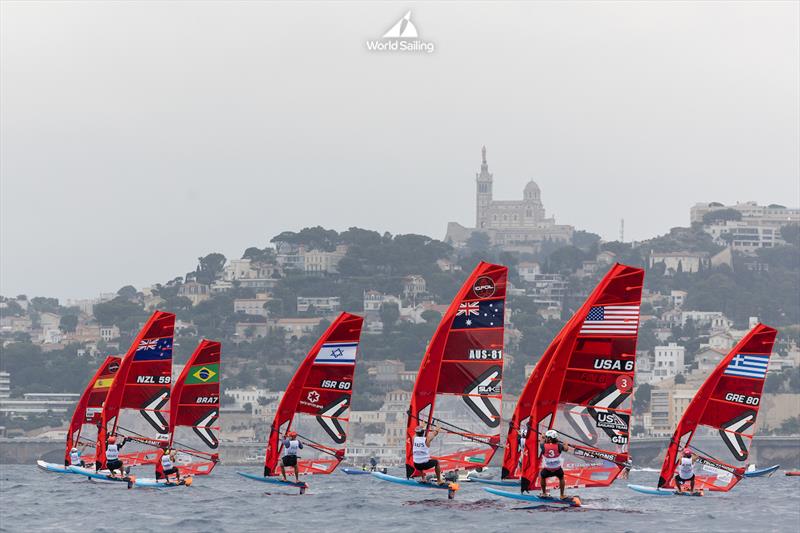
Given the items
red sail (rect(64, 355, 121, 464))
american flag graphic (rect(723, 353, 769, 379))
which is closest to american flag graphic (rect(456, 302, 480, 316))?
american flag graphic (rect(723, 353, 769, 379))

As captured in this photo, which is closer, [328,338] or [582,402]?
[582,402]

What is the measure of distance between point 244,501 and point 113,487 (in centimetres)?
629

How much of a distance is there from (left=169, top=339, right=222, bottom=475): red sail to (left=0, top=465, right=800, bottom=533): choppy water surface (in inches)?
32.8

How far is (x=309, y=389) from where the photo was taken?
47.4m

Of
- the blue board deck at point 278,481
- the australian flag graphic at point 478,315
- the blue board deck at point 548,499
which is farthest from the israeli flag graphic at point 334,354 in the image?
the blue board deck at point 548,499

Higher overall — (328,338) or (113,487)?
(328,338)

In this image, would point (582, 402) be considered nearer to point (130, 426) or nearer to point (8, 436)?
point (130, 426)

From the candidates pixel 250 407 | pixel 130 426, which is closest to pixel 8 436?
pixel 250 407

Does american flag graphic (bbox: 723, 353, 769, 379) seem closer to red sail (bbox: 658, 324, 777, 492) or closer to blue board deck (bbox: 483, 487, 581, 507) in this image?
red sail (bbox: 658, 324, 777, 492)

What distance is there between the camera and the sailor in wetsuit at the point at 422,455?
140 ft

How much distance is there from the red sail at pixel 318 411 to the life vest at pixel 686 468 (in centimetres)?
811

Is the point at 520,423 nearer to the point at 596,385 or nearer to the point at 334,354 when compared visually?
the point at 596,385

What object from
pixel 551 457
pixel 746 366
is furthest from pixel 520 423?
pixel 746 366

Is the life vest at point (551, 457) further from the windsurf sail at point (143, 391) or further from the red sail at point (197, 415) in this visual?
the windsurf sail at point (143, 391)
